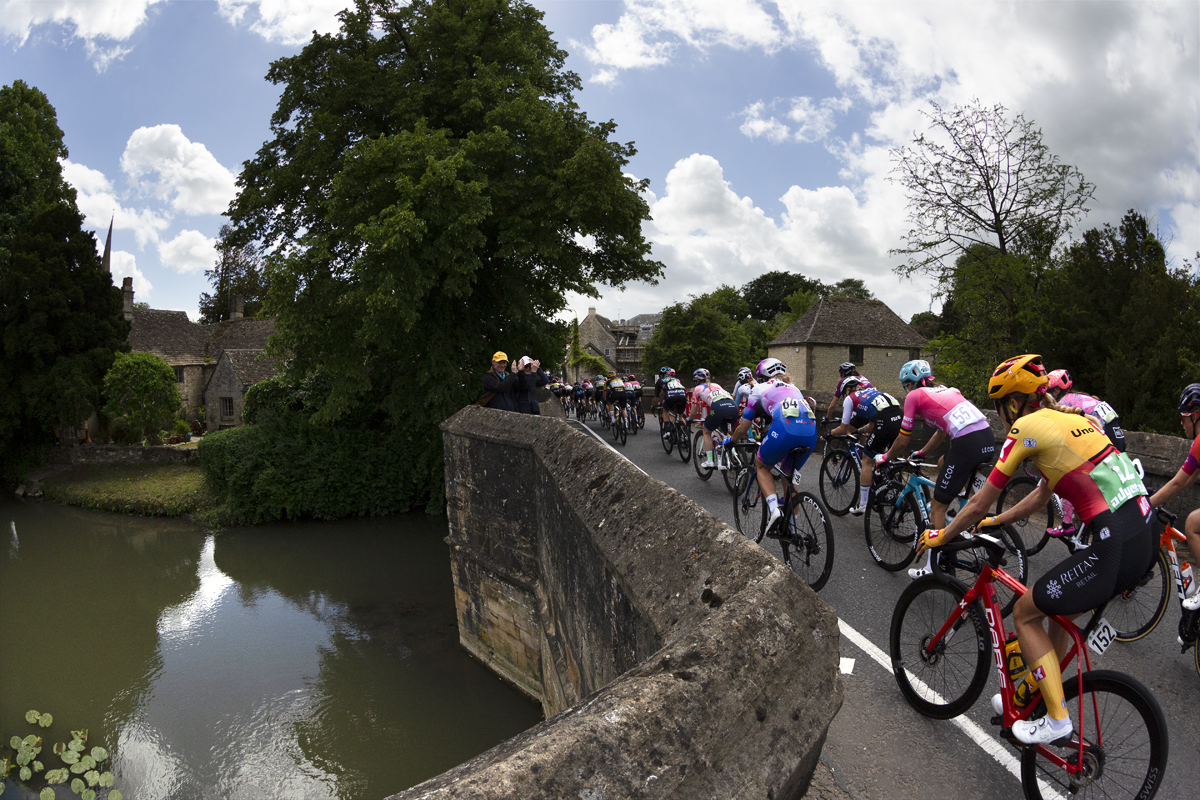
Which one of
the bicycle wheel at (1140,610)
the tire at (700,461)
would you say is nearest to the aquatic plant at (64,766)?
the tire at (700,461)

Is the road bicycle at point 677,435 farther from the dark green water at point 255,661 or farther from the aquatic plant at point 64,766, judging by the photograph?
the aquatic plant at point 64,766

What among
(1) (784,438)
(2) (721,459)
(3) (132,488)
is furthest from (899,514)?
(3) (132,488)

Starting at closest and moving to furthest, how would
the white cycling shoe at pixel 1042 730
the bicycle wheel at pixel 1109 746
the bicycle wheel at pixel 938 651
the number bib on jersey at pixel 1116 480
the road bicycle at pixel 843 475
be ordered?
the bicycle wheel at pixel 1109 746
the white cycling shoe at pixel 1042 730
the number bib on jersey at pixel 1116 480
the bicycle wheel at pixel 938 651
the road bicycle at pixel 843 475

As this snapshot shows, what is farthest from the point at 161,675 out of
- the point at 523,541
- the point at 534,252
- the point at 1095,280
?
the point at 1095,280

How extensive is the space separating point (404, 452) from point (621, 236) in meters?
8.88

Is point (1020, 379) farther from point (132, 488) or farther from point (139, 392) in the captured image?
point (139, 392)

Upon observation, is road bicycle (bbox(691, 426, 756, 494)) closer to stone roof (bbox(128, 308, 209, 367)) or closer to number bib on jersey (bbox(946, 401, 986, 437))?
number bib on jersey (bbox(946, 401, 986, 437))

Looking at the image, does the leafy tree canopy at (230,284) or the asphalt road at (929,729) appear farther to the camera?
the leafy tree canopy at (230,284)

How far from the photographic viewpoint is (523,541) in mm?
9086

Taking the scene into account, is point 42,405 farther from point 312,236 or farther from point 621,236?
point 621,236

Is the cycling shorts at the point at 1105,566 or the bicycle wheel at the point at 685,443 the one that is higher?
the cycling shorts at the point at 1105,566

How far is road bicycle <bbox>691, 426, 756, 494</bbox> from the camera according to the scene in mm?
10789

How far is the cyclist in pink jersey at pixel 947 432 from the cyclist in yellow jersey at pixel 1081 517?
78.8 inches

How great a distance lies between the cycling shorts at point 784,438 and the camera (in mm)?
6906
